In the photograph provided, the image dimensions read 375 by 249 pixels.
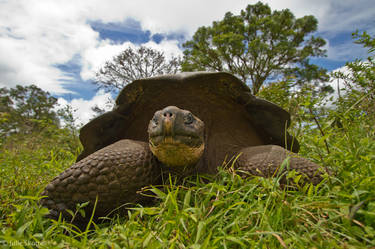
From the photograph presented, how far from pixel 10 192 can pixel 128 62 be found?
1755 cm

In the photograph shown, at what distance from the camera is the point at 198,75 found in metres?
2.16

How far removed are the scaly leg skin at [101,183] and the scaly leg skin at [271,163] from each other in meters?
0.86

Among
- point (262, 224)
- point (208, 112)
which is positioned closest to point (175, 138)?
point (262, 224)

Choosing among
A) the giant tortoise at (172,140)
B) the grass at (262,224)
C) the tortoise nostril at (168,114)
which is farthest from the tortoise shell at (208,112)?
the grass at (262,224)

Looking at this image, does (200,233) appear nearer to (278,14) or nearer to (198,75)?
(198,75)

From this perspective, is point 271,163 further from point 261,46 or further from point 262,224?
point 261,46

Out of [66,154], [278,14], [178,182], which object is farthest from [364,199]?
[278,14]

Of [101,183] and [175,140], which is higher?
[175,140]

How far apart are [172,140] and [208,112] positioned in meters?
0.95

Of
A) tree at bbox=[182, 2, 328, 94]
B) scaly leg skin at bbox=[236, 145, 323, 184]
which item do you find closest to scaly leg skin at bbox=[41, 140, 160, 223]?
scaly leg skin at bbox=[236, 145, 323, 184]

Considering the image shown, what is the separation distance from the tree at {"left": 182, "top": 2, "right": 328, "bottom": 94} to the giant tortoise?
1830 cm

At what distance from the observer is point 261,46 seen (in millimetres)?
20016

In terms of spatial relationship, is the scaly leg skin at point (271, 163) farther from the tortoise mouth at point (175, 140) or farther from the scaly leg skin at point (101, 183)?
the scaly leg skin at point (101, 183)

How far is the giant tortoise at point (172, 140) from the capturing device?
5.24 feet
